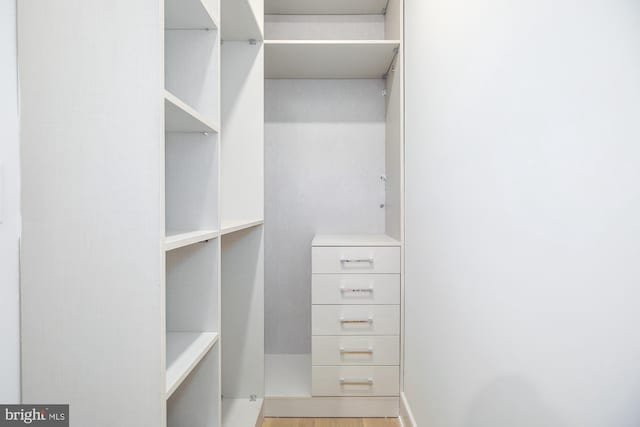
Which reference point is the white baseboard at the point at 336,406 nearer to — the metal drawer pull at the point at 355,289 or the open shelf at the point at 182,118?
the metal drawer pull at the point at 355,289

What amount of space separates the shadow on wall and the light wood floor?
93 centimetres

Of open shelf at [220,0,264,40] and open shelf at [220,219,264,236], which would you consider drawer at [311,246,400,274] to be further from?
open shelf at [220,0,264,40]

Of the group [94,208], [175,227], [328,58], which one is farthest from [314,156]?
[94,208]

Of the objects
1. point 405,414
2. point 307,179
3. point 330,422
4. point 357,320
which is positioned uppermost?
point 307,179

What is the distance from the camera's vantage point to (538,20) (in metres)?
0.70

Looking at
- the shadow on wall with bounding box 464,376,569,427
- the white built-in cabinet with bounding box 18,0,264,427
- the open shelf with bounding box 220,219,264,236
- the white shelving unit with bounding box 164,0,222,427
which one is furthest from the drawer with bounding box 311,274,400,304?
the white built-in cabinet with bounding box 18,0,264,427

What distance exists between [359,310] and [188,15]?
1.35 meters

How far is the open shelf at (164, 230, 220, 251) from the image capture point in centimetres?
83

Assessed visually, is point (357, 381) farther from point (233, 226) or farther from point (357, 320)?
point (233, 226)

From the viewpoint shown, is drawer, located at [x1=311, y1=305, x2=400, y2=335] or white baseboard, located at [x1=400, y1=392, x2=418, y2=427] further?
drawer, located at [x1=311, y1=305, x2=400, y2=335]

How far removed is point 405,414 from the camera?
1.71 metres

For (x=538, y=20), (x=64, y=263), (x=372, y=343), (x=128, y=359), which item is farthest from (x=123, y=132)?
→ (x=372, y=343)

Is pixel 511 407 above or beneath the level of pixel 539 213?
beneath

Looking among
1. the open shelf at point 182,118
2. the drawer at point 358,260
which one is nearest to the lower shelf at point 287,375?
the drawer at point 358,260
